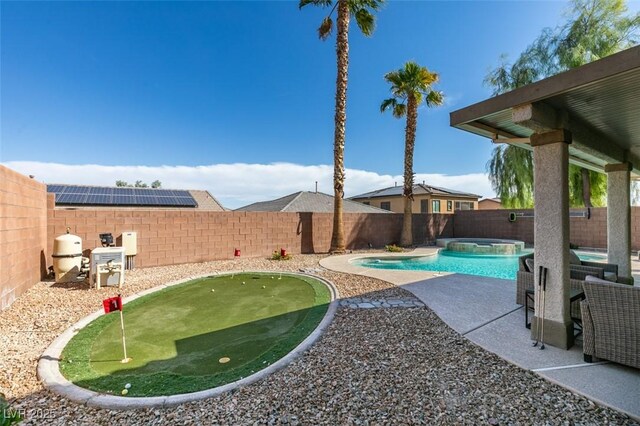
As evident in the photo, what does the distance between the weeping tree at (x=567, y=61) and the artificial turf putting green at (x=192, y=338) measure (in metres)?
15.5

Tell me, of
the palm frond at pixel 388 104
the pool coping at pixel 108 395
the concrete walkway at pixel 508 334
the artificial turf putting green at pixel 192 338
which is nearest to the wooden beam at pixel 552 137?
the concrete walkway at pixel 508 334

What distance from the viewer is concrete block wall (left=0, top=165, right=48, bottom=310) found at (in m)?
5.29

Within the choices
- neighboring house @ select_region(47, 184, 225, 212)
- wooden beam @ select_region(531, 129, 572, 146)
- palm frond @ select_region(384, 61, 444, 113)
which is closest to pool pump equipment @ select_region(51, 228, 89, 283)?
neighboring house @ select_region(47, 184, 225, 212)

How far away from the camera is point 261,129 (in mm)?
19250

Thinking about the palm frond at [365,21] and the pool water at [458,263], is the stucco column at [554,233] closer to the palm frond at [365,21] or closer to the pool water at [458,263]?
the pool water at [458,263]

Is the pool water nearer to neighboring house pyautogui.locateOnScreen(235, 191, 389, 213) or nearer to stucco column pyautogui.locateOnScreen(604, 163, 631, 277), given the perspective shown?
stucco column pyautogui.locateOnScreen(604, 163, 631, 277)

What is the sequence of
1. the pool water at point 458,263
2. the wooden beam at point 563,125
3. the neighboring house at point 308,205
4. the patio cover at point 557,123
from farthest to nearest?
the neighboring house at point 308,205 < the pool water at point 458,263 < the wooden beam at point 563,125 < the patio cover at point 557,123

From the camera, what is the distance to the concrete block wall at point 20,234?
5289mm

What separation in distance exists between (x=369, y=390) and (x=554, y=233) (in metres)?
3.10

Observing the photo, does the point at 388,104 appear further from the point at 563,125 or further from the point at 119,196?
the point at 119,196

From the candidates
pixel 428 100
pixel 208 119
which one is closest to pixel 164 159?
pixel 208 119

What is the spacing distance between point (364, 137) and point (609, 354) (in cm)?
1751

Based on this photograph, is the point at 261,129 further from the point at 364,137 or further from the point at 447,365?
the point at 447,365

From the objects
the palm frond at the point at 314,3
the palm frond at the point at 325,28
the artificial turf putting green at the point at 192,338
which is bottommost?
the artificial turf putting green at the point at 192,338
